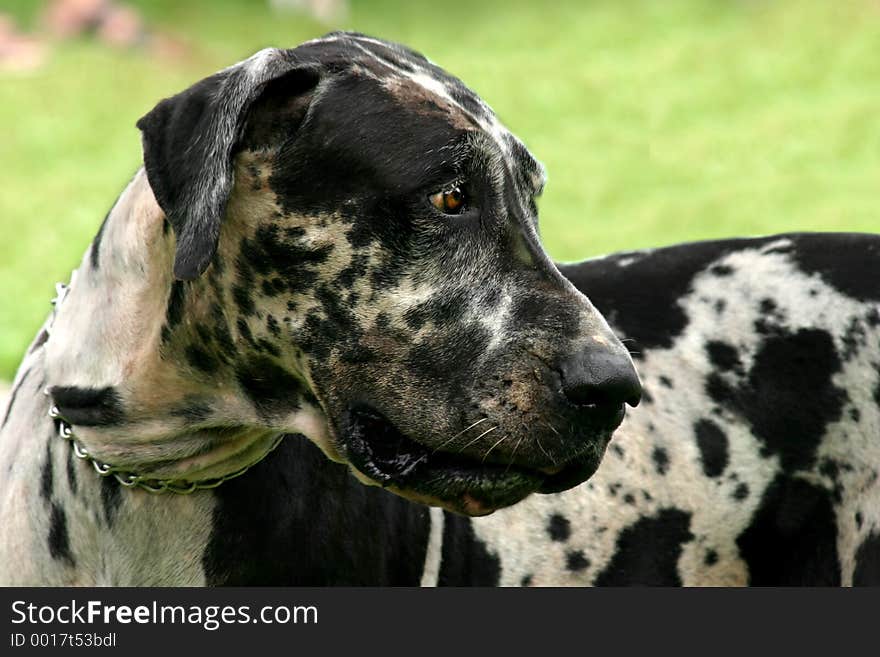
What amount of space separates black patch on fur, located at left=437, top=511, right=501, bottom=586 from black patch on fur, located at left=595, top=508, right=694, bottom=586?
1.24ft

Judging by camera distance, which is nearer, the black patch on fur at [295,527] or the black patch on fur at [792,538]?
the black patch on fur at [295,527]

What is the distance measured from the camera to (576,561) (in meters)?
4.23

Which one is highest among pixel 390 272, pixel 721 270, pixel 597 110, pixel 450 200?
pixel 597 110

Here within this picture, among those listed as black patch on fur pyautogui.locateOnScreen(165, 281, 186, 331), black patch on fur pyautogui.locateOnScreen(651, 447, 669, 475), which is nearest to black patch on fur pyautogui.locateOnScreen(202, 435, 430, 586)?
black patch on fur pyautogui.locateOnScreen(165, 281, 186, 331)

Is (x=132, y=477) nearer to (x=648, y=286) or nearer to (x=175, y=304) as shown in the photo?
(x=175, y=304)

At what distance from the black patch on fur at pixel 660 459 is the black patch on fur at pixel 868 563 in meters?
0.61

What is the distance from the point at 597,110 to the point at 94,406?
1134cm

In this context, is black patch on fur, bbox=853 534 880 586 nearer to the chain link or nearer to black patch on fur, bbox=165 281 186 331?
the chain link

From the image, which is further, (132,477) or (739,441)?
(739,441)

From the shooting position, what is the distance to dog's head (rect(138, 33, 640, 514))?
3184 mm

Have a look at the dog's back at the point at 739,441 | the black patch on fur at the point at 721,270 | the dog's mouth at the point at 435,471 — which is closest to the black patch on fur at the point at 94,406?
the dog's mouth at the point at 435,471

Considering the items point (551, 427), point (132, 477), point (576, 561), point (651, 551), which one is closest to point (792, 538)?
point (651, 551)

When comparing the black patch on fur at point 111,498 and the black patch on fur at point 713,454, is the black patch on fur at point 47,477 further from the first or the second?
the black patch on fur at point 713,454

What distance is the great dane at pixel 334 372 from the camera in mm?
3215
